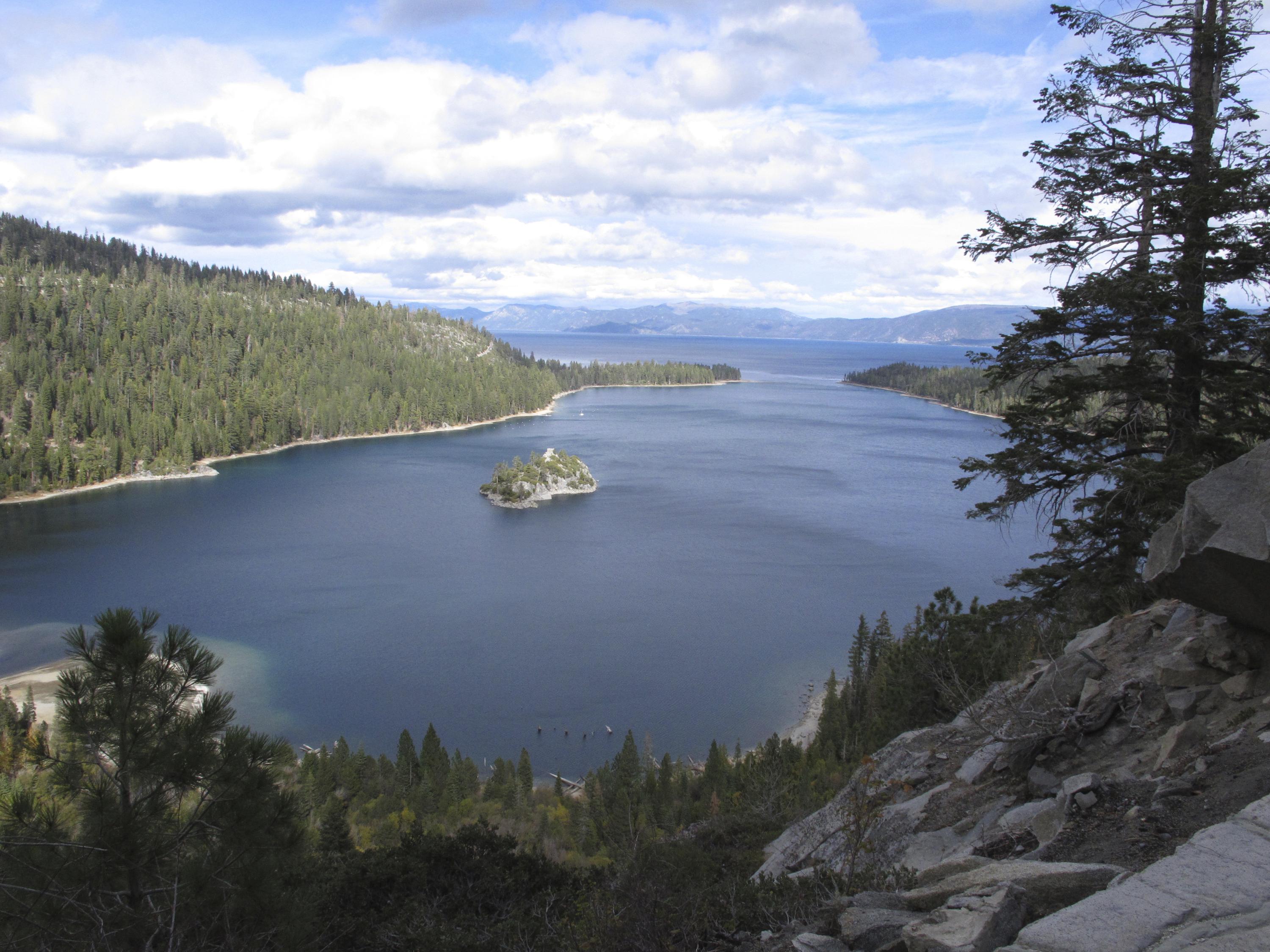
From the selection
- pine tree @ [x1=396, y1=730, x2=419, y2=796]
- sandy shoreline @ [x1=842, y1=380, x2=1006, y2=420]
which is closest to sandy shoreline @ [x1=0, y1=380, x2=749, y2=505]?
pine tree @ [x1=396, y1=730, x2=419, y2=796]

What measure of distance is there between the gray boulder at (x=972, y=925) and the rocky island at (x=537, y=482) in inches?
2904

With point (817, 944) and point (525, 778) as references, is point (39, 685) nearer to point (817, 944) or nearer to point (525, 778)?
point (525, 778)

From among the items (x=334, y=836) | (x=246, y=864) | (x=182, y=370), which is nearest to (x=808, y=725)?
(x=334, y=836)

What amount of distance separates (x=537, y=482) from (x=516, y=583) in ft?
85.6

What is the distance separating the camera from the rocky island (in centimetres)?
7956

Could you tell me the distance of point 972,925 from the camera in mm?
4676

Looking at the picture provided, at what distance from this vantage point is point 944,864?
260 inches

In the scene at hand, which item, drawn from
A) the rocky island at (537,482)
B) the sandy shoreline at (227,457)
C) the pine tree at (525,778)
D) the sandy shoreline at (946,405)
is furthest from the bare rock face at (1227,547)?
the sandy shoreline at (946,405)

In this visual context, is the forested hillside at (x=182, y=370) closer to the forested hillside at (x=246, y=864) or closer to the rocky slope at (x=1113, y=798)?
the forested hillside at (x=246, y=864)

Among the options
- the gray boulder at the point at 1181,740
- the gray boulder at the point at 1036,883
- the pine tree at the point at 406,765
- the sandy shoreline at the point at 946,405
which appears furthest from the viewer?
the sandy shoreline at the point at 946,405

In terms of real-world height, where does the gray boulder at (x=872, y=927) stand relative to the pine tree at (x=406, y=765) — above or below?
above

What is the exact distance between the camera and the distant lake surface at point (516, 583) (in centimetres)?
3812

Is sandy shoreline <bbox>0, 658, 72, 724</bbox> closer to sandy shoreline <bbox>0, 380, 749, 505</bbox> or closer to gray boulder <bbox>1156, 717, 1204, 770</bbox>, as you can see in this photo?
gray boulder <bbox>1156, 717, 1204, 770</bbox>

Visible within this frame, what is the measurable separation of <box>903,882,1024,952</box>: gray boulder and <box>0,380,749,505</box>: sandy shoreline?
3834 inches
